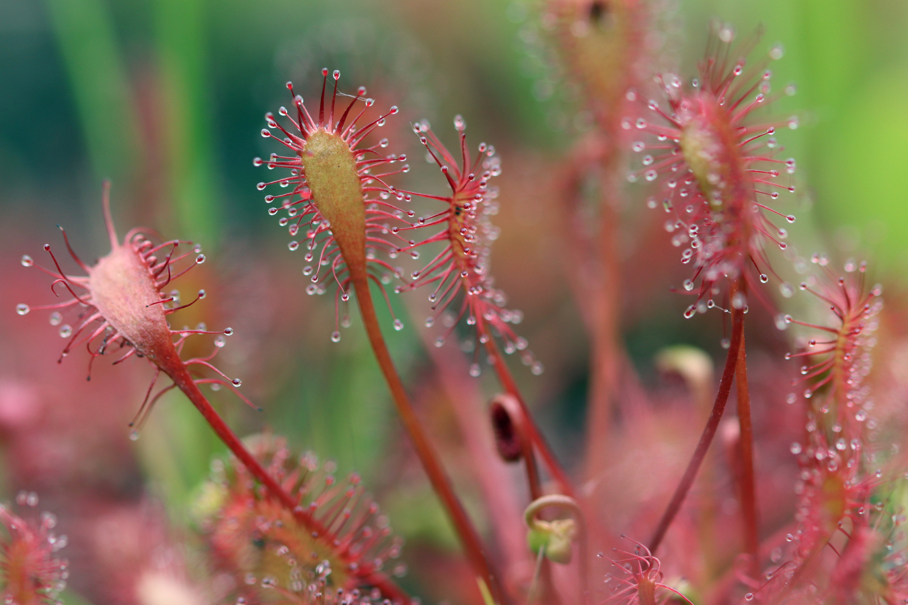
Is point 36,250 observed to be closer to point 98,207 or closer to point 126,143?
point 98,207

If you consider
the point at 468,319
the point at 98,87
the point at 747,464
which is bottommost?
the point at 747,464

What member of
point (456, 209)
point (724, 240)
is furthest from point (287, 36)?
point (724, 240)

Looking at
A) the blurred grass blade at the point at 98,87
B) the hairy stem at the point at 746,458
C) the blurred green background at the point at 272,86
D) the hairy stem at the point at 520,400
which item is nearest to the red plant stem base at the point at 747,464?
the hairy stem at the point at 746,458

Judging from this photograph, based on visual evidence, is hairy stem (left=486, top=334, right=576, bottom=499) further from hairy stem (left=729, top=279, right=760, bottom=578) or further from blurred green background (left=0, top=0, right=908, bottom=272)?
blurred green background (left=0, top=0, right=908, bottom=272)

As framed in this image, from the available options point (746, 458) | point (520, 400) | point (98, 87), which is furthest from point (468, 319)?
point (98, 87)

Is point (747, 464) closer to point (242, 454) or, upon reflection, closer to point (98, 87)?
point (242, 454)

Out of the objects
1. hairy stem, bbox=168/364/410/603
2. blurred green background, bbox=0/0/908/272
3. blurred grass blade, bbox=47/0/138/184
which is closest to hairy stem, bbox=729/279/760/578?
hairy stem, bbox=168/364/410/603

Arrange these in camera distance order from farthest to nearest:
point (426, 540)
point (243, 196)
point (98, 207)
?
point (243, 196) → point (98, 207) → point (426, 540)
